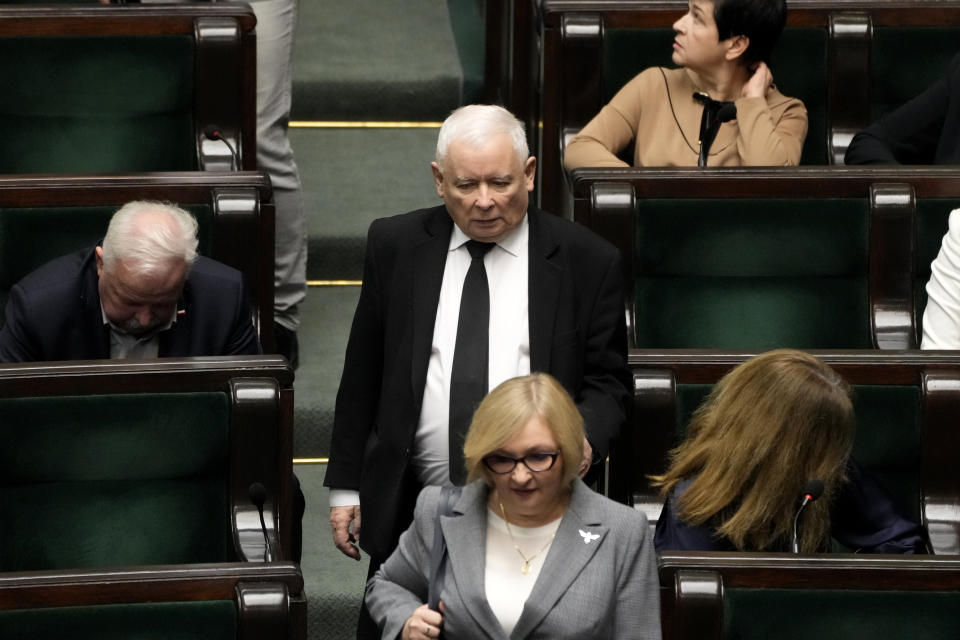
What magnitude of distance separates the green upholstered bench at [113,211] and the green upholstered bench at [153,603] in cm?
64

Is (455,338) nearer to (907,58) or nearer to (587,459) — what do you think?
(587,459)

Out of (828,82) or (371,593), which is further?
(828,82)

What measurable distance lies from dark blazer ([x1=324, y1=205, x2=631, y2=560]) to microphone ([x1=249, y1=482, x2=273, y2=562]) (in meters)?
0.09

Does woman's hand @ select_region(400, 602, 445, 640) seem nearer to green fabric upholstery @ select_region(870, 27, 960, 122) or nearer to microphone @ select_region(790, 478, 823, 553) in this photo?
microphone @ select_region(790, 478, 823, 553)

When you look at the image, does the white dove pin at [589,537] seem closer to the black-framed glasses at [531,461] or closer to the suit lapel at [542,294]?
the black-framed glasses at [531,461]

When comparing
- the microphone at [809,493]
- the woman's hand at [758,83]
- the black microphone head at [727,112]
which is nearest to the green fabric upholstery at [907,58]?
the woman's hand at [758,83]

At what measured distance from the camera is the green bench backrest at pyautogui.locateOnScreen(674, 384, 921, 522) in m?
1.87

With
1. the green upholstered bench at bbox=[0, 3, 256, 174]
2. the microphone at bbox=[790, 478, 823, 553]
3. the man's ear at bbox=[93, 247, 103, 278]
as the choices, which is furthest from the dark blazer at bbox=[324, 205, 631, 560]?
the green upholstered bench at bbox=[0, 3, 256, 174]

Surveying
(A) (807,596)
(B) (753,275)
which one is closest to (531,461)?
(A) (807,596)

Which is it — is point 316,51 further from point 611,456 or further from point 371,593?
point 371,593

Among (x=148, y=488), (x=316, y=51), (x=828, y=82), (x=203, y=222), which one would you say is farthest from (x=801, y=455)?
(x=316, y=51)

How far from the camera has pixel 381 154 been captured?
3.06 m

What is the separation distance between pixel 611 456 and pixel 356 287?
981mm

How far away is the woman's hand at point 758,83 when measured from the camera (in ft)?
7.39
